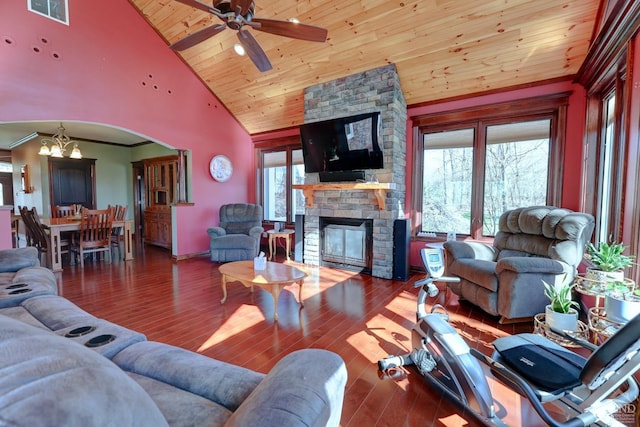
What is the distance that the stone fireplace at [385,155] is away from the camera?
432cm

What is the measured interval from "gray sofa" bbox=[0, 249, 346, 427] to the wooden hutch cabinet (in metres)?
5.28

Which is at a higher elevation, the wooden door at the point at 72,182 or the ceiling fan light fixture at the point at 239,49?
the ceiling fan light fixture at the point at 239,49

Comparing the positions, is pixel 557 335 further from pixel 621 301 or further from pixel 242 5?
pixel 242 5

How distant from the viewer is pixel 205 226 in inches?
237

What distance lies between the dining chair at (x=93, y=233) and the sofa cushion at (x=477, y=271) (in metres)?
5.38

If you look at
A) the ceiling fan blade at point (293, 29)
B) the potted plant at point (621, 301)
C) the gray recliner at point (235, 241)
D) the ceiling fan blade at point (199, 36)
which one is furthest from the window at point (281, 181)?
the potted plant at point (621, 301)

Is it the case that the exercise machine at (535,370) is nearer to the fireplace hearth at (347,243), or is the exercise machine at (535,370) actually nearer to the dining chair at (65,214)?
the fireplace hearth at (347,243)

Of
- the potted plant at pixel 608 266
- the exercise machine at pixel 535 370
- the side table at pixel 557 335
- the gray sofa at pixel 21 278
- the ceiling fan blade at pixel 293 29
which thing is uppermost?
the ceiling fan blade at pixel 293 29

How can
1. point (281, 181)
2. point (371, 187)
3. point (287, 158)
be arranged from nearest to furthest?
point (371, 187) → point (287, 158) → point (281, 181)

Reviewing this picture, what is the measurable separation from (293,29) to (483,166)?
325cm

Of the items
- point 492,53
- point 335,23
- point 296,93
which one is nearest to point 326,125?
point 296,93

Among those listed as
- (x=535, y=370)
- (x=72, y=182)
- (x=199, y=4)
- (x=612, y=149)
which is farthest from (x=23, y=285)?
(x=72, y=182)

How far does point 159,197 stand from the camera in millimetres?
7125

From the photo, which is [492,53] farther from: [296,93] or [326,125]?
[296,93]
